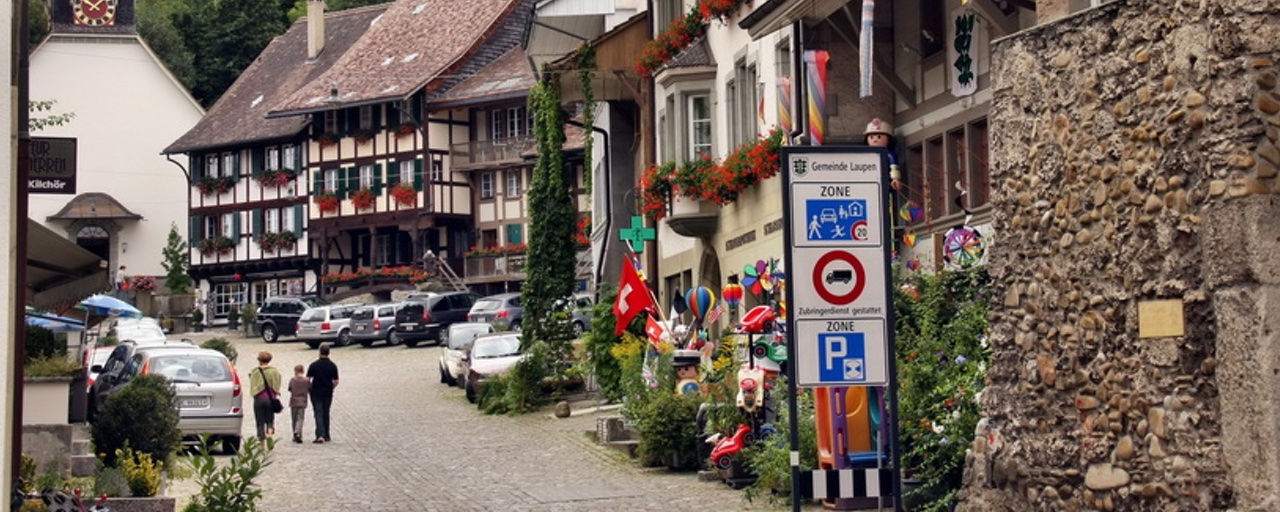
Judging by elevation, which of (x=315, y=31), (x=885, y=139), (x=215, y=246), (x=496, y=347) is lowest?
(x=496, y=347)

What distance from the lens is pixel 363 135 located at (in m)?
70.4

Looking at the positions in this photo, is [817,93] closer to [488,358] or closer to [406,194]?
[488,358]

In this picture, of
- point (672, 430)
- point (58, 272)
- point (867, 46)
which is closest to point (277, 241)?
point (58, 272)

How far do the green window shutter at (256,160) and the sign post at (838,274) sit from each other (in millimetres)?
65154

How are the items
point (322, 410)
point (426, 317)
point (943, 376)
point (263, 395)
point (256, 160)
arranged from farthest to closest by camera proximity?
point (256, 160), point (426, 317), point (322, 410), point (263, 395), point (943, 376)

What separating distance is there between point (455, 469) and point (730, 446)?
5.30m

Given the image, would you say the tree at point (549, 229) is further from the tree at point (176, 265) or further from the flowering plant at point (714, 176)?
the tree at point (176, 265)

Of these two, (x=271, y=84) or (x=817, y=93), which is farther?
(x=271, y=84)

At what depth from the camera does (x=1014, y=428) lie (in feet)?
41.9

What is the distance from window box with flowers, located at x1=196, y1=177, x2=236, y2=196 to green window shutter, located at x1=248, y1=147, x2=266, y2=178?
3.15 ft

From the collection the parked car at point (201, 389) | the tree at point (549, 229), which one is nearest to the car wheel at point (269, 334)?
the tree at point (549, 229)

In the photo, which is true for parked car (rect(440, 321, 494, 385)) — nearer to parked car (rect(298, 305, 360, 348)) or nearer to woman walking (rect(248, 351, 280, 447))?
woman walking (rect(248, 351, 280, 447))

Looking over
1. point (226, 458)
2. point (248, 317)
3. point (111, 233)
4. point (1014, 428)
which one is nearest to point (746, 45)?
point (226, 458)

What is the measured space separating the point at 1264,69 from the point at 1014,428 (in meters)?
3.37
